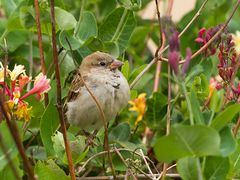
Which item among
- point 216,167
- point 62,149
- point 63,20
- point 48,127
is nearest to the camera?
point 216,167

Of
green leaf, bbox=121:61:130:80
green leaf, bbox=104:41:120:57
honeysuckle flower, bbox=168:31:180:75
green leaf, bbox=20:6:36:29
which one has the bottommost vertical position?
green leaf, bbox=121:61:130:80

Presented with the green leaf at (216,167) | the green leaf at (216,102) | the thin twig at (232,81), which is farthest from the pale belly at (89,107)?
the green leaf at (216,167)

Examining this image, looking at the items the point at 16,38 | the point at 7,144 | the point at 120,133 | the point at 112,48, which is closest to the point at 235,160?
the point at 120,133

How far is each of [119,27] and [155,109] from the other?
1.29 feet

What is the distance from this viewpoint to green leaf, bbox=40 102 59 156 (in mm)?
2521

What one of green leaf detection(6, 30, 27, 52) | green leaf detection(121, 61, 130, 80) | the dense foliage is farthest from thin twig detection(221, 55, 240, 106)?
green leaf detection(6, 30, 27, 52)

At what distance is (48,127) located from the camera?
2.55m

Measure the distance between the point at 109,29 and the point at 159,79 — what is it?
0.58 m

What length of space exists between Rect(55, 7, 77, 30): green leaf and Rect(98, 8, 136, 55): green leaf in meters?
0.27

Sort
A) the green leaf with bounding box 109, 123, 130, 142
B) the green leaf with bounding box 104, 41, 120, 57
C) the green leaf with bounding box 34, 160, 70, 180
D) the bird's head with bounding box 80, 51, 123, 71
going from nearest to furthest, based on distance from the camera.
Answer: the green leaf with bounding box 34, 160, 70, 180 < the green leaf with bounding box 109, 123, 130, 142 < the green leaf with bounding box 104, 41, 120, 57 < the bird's head with bounding box 80, 51, 123, 71

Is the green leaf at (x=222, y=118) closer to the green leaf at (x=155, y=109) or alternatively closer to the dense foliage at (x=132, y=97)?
the dense foliage at (x=132, y=97)

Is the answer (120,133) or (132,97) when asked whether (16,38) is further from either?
(120,133)

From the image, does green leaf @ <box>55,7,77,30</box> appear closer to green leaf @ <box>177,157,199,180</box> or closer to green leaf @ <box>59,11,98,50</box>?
green leaf @ <box>59,11,98,50</box>

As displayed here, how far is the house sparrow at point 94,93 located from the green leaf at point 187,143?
1.33 m
